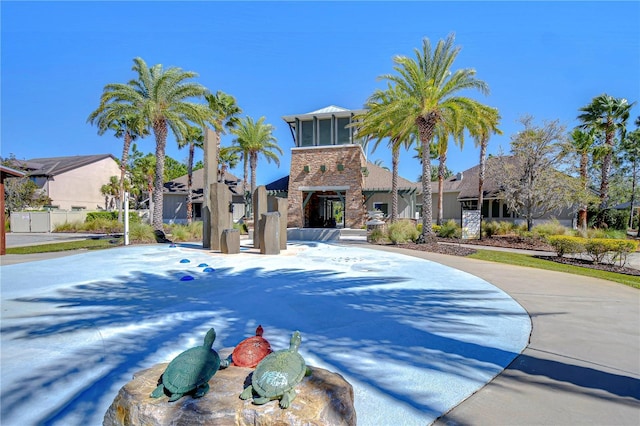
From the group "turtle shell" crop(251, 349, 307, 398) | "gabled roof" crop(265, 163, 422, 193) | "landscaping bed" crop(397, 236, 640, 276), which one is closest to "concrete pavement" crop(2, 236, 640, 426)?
"turtle shell" crop(251, 349, 307, 398)

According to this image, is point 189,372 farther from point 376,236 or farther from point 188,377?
point 376,236

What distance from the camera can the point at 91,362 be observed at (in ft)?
12.5

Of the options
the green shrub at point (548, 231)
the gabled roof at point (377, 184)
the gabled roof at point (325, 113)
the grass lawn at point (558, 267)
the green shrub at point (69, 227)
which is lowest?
the grass lawn at point (558, 267)

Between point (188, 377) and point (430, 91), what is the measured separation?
1709cm

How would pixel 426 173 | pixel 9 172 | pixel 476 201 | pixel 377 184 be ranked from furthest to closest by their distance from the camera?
1. pixel 476 201
2. pixel 377 184
3. pixel 426 173
4. pixel 9 172

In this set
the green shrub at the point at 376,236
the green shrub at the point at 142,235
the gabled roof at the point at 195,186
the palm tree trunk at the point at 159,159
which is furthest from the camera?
the gabled roof at the point at 195,186

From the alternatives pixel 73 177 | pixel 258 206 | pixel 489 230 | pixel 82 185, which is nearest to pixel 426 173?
pixel 489 230

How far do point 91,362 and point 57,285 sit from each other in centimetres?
516

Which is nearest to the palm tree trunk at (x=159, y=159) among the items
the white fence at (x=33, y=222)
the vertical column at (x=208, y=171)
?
the vertical column at (x=208, y=171)

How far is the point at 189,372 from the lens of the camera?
239 cm

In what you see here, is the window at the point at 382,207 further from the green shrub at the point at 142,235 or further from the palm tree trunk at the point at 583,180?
the green shrub at the point at 142,235

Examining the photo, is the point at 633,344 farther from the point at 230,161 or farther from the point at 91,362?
the point at 230,161

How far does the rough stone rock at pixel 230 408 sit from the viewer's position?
7.14 ft

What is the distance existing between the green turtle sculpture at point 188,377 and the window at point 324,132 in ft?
82.5
